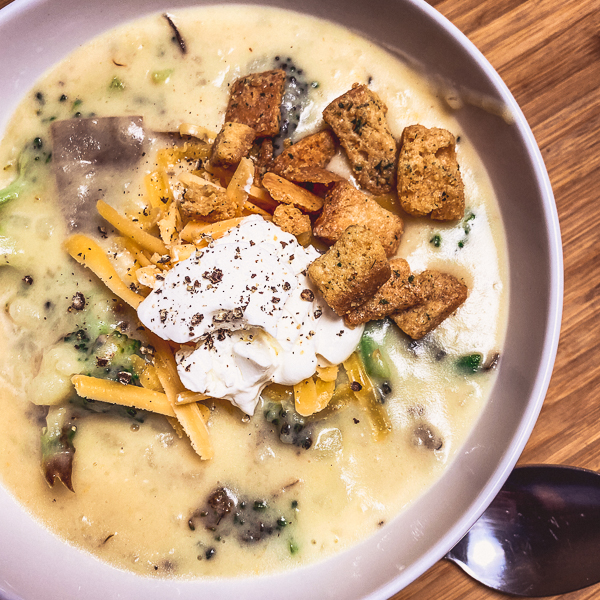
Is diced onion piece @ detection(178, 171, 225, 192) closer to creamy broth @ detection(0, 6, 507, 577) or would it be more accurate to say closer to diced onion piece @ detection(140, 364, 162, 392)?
creamy broth @ detection(0, 6, 507, 577)

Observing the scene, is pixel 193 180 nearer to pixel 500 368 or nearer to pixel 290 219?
pixel 290 219

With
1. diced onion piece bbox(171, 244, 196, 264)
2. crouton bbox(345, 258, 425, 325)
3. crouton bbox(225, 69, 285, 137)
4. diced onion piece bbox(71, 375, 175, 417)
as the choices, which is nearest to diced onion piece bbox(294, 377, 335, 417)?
crouton bbox(345, 258, 425, 325)

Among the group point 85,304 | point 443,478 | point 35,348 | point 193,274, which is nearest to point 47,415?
point 35,348

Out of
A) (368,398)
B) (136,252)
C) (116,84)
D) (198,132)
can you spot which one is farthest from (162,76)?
(368,398)

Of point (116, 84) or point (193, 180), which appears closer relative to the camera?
point (193, 180)

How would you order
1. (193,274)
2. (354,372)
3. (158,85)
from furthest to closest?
(158,85)
(354,372)
(193,274)

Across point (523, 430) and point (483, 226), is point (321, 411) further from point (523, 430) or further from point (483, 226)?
point (483, 226)

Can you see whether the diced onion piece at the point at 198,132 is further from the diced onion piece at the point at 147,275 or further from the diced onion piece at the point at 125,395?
the diced onion piece at the point at 125,395
